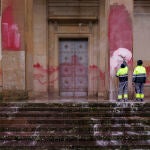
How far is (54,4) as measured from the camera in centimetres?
1762

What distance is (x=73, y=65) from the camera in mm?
18109

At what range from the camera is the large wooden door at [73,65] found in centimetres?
1800

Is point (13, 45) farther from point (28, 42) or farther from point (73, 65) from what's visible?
point (73, 65)

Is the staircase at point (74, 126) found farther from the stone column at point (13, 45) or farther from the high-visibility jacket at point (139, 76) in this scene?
the stone column at point (13, 45)

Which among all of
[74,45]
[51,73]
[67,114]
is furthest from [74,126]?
[74,45]

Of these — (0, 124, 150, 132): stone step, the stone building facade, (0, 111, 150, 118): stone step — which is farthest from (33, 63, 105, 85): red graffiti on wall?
(0, 124, 150, 132): stone step

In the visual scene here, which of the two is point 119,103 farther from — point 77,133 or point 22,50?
point 22,50

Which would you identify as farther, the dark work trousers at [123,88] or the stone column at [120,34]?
the stone column at [120,34]

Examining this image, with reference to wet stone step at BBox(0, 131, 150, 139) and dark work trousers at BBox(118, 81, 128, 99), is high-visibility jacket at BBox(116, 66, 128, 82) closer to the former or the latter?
dark work trousers at BBox(118, 81, 128, 99)

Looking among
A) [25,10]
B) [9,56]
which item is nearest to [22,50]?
[9,56]

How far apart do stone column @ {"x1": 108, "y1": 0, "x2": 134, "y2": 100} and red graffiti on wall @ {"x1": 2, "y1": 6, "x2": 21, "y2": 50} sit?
374cm

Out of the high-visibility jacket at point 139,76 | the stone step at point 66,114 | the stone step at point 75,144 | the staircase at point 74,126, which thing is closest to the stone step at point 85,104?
the staircase at point 74,126

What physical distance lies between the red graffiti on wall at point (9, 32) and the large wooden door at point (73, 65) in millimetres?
4237

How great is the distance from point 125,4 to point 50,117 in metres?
5.91
